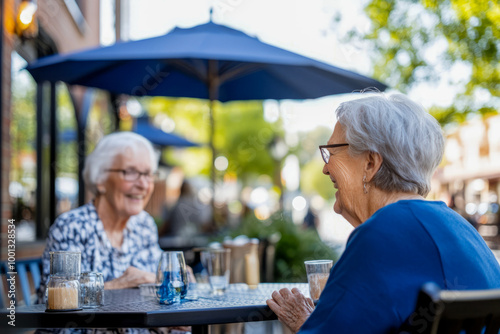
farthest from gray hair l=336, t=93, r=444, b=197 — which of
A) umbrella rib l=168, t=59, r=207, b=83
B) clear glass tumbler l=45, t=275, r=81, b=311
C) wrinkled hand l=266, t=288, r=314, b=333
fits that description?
umbrella rib l=168, t=59, r=207, b=83

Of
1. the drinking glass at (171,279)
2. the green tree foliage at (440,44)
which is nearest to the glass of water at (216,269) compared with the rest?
the drinking glass at (171,279)

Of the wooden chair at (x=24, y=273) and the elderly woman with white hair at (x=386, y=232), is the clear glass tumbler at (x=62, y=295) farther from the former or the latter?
the wooden chair at (x=24, y=273)

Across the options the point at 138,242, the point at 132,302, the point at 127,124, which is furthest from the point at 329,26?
the point at 132,302

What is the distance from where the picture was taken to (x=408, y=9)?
9219 mm

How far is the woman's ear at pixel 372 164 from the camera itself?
79.0 inches

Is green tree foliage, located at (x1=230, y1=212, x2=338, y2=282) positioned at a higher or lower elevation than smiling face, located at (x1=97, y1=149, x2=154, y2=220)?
lower

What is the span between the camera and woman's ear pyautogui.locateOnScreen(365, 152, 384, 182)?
6.58 feet

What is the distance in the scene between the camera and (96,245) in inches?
126

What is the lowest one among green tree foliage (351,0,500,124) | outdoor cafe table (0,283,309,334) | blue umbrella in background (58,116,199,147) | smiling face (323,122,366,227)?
outdoor cafe table (0,283,309,334)

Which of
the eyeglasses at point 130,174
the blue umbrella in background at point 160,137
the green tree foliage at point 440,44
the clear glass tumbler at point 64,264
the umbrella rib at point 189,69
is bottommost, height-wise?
the clear glass tumbler at point 64,264

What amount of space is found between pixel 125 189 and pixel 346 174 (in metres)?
1.70

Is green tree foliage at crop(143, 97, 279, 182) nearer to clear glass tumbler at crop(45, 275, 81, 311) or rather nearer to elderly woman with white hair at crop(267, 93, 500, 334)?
clear glass tumbler at crop(45, 275, 81, 311)

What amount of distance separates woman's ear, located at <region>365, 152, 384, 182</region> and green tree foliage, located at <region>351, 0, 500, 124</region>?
21.1 ft

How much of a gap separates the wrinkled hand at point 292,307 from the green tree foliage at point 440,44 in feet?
21.5
